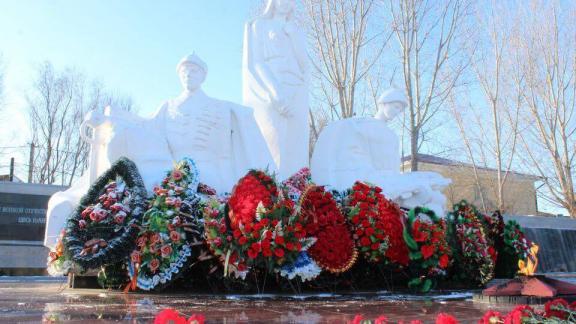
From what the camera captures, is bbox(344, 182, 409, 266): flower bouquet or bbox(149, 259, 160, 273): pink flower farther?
bbox(344, 182, 409, 266): flower bouquet

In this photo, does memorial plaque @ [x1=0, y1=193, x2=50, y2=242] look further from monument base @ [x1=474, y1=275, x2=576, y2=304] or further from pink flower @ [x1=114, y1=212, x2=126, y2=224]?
monument base @ [x1=474, y1=275, x2=576, y2=304]

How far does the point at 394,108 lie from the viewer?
8.51m

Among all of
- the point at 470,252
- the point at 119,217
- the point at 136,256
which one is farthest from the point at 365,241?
the point at 119,217

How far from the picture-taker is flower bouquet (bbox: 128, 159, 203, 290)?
199 inches

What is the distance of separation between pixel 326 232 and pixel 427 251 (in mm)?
1048

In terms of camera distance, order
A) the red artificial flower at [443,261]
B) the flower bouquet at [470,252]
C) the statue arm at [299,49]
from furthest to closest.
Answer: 1. the statue arm at [299,49]
2. the flower bouquet at [470,252]
3. the red artificial flower at [443,261]

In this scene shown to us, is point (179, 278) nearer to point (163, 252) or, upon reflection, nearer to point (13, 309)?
point (163, 252)

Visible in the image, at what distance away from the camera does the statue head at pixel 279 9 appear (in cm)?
907

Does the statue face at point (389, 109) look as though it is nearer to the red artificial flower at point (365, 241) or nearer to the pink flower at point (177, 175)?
the red artificial flower at point (365, 241)

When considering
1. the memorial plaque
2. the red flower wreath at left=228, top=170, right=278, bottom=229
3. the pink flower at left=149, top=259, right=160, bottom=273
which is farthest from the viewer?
the memorial plaque

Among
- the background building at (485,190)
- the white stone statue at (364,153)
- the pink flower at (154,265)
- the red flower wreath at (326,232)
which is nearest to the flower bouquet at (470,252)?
the red flower wreath at (326,232)

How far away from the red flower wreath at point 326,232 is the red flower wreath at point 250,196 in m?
0.33

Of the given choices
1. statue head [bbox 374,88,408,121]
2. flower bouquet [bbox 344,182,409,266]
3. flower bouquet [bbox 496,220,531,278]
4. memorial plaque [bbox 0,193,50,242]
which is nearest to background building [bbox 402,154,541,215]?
memorial plaque [bbox 0,193,50,242]

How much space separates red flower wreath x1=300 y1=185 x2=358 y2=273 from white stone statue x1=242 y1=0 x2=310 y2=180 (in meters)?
2.97
